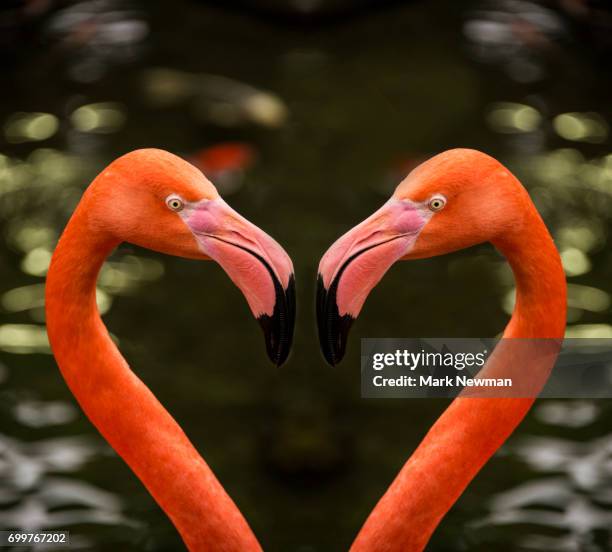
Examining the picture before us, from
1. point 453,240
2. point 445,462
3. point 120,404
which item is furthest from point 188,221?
point 445,462

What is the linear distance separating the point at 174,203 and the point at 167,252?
0.59 ft

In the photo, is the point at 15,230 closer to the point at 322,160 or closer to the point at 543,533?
the point at 322,160

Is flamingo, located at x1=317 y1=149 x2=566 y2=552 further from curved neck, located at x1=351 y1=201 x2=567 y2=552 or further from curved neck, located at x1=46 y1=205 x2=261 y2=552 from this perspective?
curved neck, located at x1=46 y1=205 x2=261 y2=552

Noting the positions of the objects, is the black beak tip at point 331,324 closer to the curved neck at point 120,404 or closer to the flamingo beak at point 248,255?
the flamingo beak at point 248,255

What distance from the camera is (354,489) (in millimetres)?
3590

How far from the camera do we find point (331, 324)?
8.18ft

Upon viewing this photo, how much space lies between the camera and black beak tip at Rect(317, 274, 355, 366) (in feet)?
8.11

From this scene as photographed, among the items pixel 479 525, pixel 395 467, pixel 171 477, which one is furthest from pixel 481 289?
pixel 171 477

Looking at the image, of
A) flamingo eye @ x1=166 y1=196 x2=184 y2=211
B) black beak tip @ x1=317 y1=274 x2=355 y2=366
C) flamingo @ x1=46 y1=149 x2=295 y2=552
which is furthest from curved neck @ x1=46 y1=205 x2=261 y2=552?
black beak tip @ x1=317 y1=274 x2=355 y2=366

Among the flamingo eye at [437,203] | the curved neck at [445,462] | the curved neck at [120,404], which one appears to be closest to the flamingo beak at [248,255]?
the curved neck at [120,404]

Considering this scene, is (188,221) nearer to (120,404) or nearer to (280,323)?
(280,323)

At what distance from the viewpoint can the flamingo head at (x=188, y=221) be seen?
2369mm

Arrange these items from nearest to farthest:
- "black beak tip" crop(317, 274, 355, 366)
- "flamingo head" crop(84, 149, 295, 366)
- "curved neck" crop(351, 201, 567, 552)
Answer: "flamingo head" crop(84, 149, 295, 366) → "black beak tip" crop(317, 274, 355, 366) → "curved neck" crop(351, 201, 567, 552)

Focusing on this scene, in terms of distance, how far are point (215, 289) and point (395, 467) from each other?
147 cm
